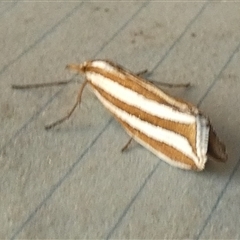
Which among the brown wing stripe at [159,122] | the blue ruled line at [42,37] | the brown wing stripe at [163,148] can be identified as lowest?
the brown wing stripe at [163,148]

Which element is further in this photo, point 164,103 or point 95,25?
point 95,25

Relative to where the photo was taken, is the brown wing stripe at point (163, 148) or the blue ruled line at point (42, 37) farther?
the blue ruled line at point (42, 37)

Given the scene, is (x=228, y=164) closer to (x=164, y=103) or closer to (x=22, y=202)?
(x=164, y=103)

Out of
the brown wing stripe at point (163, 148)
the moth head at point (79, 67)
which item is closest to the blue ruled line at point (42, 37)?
the moth head at point (79, 67)

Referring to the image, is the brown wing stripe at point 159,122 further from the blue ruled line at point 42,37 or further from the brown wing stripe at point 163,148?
the blue ruled line at point 42,37

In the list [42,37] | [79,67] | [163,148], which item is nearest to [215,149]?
→ [163,148]

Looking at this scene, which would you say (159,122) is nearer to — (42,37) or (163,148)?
(163,148)

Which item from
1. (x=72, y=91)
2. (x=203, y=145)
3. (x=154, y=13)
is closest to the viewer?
(x=203, y=145)

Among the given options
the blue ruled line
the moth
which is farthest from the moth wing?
the blue ruled line

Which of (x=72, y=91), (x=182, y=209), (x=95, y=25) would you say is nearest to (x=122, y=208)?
(x=182, y=209)
